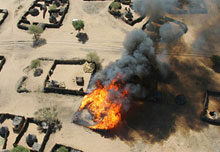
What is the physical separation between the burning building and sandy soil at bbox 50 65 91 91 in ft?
11.0

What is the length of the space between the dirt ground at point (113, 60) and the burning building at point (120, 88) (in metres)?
1.68

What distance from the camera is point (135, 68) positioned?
116ft

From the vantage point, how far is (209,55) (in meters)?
42.8

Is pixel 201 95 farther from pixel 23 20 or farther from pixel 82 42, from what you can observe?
pixel 23 20

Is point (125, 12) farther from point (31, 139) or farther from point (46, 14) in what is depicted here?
point (31, 139)

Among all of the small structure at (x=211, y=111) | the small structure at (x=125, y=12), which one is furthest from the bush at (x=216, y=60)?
the small structure at (x=125, y=12)

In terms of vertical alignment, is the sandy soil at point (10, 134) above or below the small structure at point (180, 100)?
below

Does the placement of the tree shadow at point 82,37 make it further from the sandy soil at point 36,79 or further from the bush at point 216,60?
the bush at point 216,60

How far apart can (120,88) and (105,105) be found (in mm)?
3906

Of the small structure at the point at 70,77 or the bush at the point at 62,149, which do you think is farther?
the small structure at the point at 70,77

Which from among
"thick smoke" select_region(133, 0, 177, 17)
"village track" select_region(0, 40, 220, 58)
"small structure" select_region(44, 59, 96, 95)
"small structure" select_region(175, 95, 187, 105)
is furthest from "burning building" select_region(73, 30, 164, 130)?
"thick smoke" select_region(133, 0, 177, 17)

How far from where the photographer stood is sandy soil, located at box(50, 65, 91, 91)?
39.3m

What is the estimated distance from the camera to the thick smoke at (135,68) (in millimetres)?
35281

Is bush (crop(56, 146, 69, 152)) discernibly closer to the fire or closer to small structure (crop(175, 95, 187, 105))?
the fire
